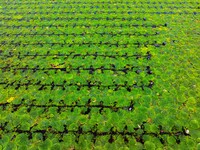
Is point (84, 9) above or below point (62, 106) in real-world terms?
above

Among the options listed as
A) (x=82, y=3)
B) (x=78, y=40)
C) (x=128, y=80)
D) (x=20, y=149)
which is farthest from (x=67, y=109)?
(x=82, y=3)

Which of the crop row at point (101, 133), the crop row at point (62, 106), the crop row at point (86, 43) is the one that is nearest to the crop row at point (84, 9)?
the crop row at point (86, 43)

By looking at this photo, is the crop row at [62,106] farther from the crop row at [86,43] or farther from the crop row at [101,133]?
the crop row at [86,43]

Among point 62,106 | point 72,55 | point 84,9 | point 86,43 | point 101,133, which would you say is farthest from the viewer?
point 84,9

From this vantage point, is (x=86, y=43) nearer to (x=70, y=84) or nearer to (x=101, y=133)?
(x=70, y=84)

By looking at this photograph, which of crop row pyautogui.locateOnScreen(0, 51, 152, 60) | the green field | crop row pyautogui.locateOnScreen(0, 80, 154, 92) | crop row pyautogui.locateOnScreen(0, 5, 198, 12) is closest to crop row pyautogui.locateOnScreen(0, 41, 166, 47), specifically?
the green field

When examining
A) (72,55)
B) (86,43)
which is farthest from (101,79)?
(86,43)

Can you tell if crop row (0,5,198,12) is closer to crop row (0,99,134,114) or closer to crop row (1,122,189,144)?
crop row (0,99,134,114)

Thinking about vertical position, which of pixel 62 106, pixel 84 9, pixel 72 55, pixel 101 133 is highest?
pixel 84 9

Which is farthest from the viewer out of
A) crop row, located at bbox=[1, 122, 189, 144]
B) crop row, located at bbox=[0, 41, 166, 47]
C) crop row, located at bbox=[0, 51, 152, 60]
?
crop row, located at bbox=[0, 41, 166, 47]
